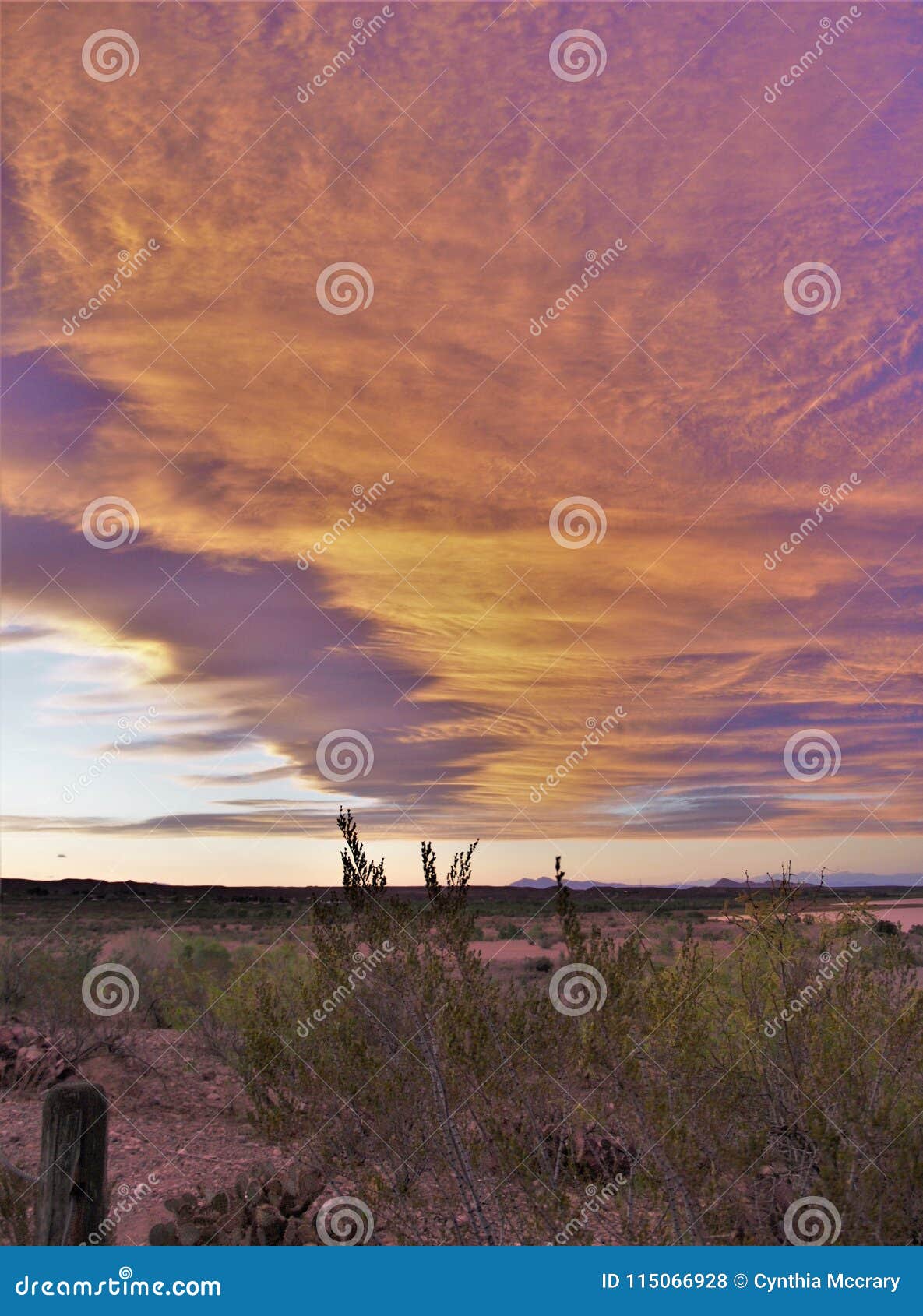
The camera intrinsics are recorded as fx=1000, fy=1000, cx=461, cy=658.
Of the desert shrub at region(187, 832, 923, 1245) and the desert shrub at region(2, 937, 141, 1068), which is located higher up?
the desert shrub at region(2, 937, 141, 1068)

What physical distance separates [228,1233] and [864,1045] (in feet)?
16.1

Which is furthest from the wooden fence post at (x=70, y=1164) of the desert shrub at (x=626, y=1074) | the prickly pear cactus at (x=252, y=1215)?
the prickly pear cactus at (x=252, y=1215)

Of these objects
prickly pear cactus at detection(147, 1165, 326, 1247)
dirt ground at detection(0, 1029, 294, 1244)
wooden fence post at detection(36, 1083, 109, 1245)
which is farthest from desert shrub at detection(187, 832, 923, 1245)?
dirt ground at detection(0, 1029, 294, 1244)

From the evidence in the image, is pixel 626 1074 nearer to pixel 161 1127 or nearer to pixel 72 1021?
pixel 161 1127

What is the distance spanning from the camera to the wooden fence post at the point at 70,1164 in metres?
4.90

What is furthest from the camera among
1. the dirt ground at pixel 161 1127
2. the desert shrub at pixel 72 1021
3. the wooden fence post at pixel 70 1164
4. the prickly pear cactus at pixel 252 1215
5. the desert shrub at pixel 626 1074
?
the desert shrub at pixel 72 1021

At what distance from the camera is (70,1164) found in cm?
491

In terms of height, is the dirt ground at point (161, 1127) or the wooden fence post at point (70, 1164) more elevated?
the dirt ground at point (161, 1127)

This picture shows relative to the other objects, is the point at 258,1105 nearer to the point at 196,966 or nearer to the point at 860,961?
the point at 860,961

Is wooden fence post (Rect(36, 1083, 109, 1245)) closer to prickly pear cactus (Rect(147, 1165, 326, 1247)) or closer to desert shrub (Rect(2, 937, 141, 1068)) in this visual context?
prickly pear cactus (Rect(147, 1165, 326, 1247))

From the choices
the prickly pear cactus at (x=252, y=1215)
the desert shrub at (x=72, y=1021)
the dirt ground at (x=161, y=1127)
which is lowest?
the prickly pear cactus at (x=252, y=1215)

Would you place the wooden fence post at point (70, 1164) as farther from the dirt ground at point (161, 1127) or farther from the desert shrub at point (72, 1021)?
the desert shrub at point (72, 1021)

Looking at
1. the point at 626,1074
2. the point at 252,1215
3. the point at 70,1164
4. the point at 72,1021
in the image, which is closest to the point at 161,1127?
the point at 72,1021

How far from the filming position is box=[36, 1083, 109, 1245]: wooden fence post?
490cm
